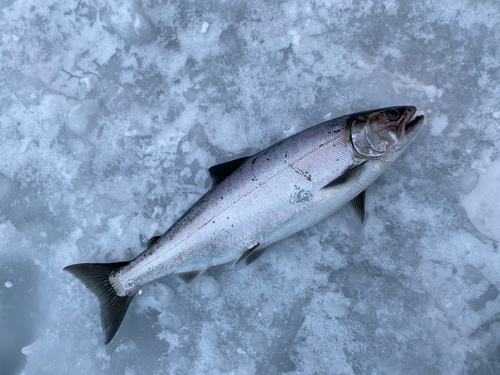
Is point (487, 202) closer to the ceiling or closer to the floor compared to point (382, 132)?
closer to the floor

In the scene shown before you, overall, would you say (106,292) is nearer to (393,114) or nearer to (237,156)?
(237,156)

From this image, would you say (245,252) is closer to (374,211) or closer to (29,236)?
(374,211)


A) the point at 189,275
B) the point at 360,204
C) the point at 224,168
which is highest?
the point at 224,168

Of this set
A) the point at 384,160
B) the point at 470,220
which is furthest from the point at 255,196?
the point at 470,220

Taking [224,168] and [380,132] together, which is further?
[224,168]

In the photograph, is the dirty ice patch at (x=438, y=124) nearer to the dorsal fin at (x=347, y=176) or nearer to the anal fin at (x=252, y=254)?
the dorsal fin at (x=347, y=176)

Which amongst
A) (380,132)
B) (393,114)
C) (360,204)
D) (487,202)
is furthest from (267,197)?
(487,202)

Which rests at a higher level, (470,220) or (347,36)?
(347,36)
